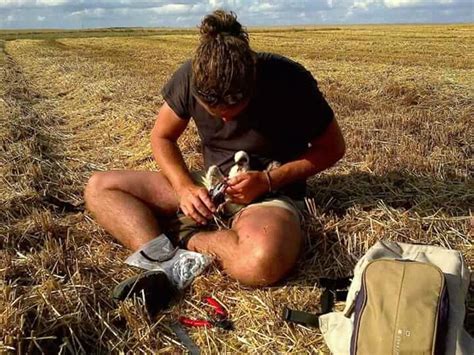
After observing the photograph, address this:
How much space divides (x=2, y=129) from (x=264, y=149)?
467 centimetres

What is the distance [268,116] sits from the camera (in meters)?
3.45

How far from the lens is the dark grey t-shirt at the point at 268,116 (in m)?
3.38

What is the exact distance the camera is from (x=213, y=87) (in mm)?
2936

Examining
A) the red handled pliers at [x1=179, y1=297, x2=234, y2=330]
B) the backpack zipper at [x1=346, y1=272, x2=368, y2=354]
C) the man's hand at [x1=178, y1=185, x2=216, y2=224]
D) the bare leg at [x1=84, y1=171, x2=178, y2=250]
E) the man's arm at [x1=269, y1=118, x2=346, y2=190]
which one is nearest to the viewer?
the backpack zipper at [x1=346, y1=272, x2=368, y2=354]

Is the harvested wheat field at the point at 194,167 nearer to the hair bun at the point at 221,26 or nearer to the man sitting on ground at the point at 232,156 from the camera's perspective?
the man sitting on ground at the point at 232,156

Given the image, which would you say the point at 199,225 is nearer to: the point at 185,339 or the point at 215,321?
the point at 215,321

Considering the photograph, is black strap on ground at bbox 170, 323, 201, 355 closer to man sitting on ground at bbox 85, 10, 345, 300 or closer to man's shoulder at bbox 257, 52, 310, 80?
man sitting on ground at bbox 85, 10, 345, 300

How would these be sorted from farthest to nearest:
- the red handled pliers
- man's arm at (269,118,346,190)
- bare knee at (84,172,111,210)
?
bare knee at (84,172,111,210) < man's arm at (269,118,346,190) < the red handled pliers

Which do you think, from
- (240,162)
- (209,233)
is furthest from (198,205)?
(240,162)

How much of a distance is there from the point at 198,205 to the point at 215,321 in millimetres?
708

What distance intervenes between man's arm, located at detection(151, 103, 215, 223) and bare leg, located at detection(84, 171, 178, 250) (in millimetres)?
116

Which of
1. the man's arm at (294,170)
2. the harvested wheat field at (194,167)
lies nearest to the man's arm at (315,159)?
the man's arm at (294,170)

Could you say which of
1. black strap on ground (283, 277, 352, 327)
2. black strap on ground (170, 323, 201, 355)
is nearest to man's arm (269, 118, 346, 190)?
black strap on ground (283, 277, 352, 327)

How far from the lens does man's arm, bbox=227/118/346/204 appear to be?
11.0 ft
